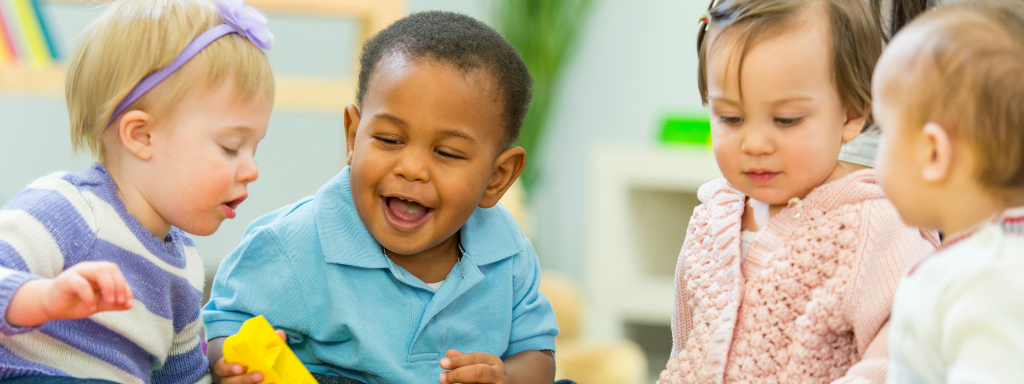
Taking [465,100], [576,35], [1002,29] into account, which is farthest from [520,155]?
[576,35]

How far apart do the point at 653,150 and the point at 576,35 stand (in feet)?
2.41

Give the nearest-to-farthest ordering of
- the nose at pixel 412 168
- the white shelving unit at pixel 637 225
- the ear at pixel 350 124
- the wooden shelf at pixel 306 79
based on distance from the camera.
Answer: the nose at pixel 412 168 → the ear at pixel 350 124 → the wooden shelf at pixel 306 79 → the white shelving unit at pixel 637 225

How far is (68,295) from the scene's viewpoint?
72cm

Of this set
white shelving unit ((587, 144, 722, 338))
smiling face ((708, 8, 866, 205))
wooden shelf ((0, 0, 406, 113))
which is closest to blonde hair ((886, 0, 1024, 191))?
smiling face ((708, 8, 866, 205))

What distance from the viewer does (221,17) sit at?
96 centimetres

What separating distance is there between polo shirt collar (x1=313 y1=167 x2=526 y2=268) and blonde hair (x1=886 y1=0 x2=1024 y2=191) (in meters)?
0.59

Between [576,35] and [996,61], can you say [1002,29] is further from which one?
[576,35]

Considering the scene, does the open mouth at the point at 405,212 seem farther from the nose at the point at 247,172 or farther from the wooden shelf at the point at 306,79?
the wooden shelf at the point at 306,79

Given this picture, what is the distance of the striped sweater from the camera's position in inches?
31.1

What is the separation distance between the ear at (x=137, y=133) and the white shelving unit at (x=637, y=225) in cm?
189

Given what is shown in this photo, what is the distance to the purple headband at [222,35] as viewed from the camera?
0.89m

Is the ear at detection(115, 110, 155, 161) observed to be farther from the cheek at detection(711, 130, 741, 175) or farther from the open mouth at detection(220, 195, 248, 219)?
the cheek at detection(711, 130, 741, 175)

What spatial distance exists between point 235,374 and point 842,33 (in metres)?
0.76

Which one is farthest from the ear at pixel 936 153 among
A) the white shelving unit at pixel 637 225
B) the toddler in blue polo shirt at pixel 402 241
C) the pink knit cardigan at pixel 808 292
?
the white shelving unit at pixel 637 225
